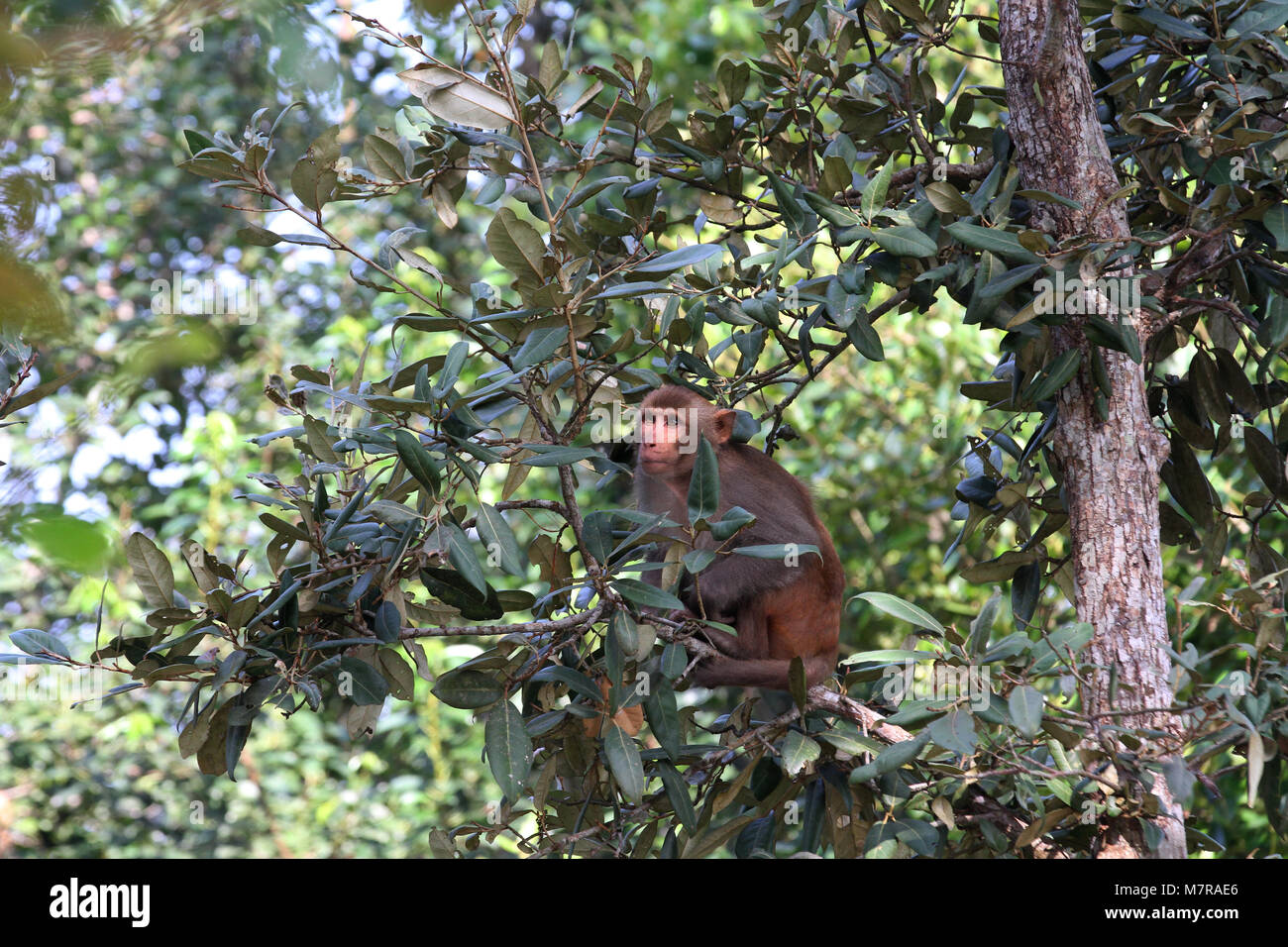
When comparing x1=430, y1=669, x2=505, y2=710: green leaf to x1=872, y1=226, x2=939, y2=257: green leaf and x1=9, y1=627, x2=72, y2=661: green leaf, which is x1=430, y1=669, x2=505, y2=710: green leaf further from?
x1=872, y1=226, x2=939, y2=257: green leaf

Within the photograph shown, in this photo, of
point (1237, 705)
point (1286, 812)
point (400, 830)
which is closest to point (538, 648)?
point (1237, 705)

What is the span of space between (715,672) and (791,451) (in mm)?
3053

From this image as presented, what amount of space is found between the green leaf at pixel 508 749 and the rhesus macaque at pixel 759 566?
1220 millimetres

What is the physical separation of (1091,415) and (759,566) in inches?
51.7

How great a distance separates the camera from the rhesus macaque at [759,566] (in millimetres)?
3602

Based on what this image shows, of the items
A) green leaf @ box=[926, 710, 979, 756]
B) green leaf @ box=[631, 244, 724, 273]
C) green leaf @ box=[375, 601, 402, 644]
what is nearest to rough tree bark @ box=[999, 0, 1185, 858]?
green leaf @ box=[926, 710, 979, 756]

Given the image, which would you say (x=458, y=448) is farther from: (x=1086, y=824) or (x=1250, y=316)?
(x=1250, y=316)

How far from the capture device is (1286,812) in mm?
2393

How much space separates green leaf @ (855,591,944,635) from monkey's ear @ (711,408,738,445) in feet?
3.78

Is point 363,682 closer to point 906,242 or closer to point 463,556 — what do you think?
point 463,556

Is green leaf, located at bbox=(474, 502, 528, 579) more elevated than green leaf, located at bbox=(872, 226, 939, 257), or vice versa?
green leaf, located at bbox=(872, 226, 939, 257)

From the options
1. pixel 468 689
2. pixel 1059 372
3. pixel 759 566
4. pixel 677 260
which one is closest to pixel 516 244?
pixel 677 260

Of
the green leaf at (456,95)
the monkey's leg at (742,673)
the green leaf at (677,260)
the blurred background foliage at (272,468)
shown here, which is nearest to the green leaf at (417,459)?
the green leaf at (677,260)

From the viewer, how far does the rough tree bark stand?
7.98ft
